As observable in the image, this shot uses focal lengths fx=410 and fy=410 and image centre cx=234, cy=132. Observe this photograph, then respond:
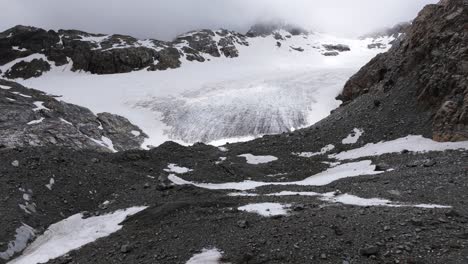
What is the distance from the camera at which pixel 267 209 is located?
51.3ft

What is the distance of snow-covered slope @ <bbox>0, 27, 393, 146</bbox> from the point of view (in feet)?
202

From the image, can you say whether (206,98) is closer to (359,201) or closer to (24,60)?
(359,201)

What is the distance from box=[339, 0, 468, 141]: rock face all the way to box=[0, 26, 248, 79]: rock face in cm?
7964

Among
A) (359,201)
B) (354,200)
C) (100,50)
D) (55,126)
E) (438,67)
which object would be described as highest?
(438,67)

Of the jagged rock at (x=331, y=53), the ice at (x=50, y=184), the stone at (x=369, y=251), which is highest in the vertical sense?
the stone at (x=369, y=251)

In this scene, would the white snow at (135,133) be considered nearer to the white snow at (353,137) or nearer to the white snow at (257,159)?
the white snow at (257,159)

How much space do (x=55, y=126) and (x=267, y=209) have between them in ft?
140

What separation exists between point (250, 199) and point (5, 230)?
10.4 meters

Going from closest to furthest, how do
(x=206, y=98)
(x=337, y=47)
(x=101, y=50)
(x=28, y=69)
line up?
(x=206, y=98), (x=101, y=50), (x=28, y=69), (x=337, y=47)

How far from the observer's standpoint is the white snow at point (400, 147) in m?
24.4

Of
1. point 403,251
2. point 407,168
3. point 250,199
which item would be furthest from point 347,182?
point 403,251

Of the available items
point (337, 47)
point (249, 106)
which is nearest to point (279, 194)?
point (249, 106)

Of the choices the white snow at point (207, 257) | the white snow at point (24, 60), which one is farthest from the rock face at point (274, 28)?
the white snow at point (207, 257)

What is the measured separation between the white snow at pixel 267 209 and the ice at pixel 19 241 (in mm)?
9177
